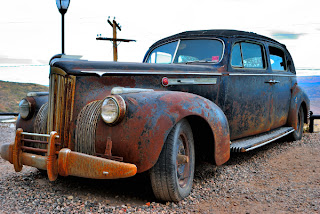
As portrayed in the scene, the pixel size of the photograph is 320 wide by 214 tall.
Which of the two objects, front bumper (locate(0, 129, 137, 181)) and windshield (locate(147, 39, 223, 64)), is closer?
front bumper (locate(0, 129, 137, 181))

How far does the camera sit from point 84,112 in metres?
2.98

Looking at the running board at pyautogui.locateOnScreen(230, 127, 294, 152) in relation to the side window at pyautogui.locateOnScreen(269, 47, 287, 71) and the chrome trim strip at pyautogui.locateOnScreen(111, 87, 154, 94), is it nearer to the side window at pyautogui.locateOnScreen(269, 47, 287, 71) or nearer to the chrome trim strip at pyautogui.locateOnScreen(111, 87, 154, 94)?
the side window at pyautogui.locateOnScreen(269, 47, 287, 71)

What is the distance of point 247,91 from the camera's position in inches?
179

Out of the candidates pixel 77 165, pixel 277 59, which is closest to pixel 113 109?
pixel 77 165

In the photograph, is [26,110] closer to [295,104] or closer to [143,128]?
[143,128]

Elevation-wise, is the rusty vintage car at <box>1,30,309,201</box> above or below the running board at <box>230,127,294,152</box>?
above

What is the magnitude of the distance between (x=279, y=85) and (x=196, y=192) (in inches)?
116

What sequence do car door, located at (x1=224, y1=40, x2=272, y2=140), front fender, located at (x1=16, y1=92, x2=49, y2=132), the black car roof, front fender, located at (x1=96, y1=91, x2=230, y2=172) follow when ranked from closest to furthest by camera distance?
front fender, located at (x1=96, y1=91, x2=230, y2=172) → front fender, located at (x1=16, y1=92, x2=49, y2=132) → car door, located at (x1=224, y1=40, x2=272, y2=140) → the black car roof

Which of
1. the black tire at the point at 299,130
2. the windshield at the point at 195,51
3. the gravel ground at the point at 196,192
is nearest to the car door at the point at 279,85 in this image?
the black tire at the point at 299,130

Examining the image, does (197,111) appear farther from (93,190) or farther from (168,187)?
(93,190)

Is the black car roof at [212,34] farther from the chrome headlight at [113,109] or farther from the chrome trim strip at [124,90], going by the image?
the chrome headlight at [113,109]

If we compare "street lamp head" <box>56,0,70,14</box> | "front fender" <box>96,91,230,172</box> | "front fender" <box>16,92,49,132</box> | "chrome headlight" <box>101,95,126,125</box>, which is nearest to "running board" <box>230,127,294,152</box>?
"front fender" <box>96,91,230,172</box>

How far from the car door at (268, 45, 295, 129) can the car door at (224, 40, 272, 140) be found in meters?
0.23

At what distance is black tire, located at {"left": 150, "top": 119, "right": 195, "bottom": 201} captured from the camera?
281 centimetres
